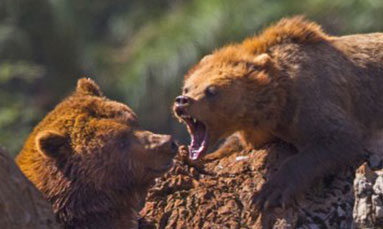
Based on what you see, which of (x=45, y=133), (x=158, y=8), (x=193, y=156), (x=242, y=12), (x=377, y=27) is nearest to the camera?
(x=45, y=133)

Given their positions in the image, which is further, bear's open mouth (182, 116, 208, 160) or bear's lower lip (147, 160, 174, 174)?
bear's open mouth (182, 116, 208, 160)

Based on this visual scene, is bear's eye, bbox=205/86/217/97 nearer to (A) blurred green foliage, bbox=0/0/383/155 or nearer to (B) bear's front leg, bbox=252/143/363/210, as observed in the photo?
(B) bear's front leg, bbox=252/143/363/210

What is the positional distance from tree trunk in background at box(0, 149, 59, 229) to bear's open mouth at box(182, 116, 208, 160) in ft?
4.87

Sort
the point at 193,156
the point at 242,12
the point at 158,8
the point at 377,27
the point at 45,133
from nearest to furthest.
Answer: the point at 45,133, the point at 193,156, the point at 377,27, the point at 242,12, the point at 158,8

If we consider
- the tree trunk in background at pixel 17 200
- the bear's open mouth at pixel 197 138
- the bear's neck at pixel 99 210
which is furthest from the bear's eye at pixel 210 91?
the tree trunk in background at pixel 17 200

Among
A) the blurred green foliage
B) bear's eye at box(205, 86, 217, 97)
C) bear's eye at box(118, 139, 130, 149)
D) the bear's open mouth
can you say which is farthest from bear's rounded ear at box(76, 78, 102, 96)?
the blurred green foliage

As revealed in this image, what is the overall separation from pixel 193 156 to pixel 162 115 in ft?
56.4

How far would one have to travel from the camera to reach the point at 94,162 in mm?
7535

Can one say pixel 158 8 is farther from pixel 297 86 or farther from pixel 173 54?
pixel 297 86

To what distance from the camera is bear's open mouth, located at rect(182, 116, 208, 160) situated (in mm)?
8273

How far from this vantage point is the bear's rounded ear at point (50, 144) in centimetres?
742

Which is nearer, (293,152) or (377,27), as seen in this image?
(293,152)

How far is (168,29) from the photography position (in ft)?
84.2

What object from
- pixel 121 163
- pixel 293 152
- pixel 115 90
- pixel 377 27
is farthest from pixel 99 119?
pixel 115 90
